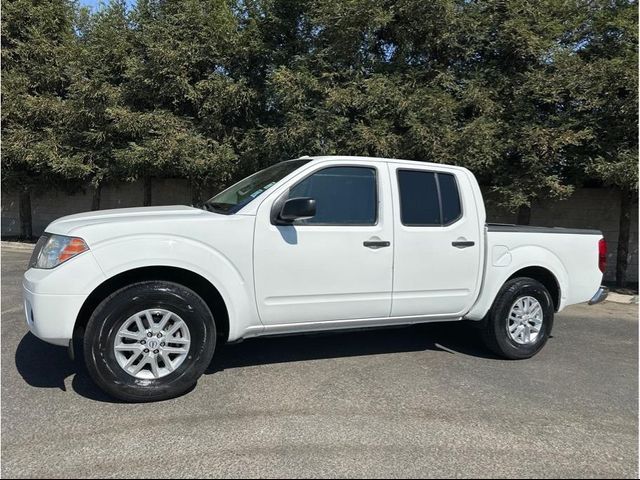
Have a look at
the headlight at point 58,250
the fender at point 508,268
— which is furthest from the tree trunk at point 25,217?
the fender at point 508,268

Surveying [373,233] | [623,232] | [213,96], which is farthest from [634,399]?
[213,96]

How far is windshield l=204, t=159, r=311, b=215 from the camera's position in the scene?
4332mm

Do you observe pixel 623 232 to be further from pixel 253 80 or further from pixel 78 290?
pixel 78 290

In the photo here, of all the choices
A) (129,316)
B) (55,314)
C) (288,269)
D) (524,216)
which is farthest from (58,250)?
(524,216)

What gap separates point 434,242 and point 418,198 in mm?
438

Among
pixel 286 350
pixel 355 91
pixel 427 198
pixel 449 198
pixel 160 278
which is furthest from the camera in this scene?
pixel 355 91

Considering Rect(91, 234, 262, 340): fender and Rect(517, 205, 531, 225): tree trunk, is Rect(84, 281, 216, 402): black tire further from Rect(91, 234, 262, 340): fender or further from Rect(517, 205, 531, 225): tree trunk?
Rect(517, 205, 531, 225): tree trunk

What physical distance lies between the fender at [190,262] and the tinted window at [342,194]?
0.84 meters

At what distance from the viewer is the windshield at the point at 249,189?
433 centimetres

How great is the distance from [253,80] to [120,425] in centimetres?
922

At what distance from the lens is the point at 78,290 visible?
145 inches

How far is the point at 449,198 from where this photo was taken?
16.4 ft

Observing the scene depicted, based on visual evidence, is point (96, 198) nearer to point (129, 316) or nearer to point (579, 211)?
point (129, 316)

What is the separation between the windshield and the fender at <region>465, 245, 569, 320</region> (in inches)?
84.7
